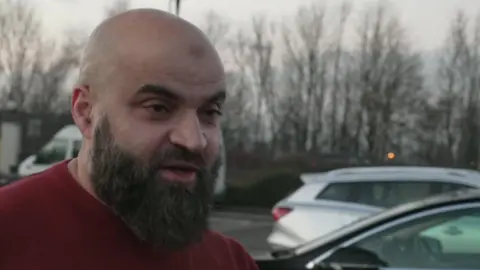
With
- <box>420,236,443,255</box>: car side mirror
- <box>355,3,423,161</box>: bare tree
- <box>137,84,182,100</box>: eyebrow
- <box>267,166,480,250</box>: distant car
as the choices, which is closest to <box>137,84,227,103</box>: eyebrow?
<box>137,84,182,100</box>: eyebrow

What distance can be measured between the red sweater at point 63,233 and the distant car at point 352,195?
7.01 m

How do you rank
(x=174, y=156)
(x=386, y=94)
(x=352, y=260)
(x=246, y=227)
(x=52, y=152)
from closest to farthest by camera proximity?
(x=174, y=156)
(x=352, y=260)
(x=246, y=227)
(x=52, y=152)
(x=386, y=94)

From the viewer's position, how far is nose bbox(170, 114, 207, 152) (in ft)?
4.71

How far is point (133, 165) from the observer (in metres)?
1.46

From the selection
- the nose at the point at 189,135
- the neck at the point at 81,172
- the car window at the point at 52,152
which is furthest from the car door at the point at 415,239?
the car window at the point at 52,152

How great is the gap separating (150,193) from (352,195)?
779 centimetres

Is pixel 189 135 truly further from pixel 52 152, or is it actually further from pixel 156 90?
pixel 52 152

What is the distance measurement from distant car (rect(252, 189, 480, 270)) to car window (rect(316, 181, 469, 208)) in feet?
11.0

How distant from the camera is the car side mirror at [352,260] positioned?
17.0 ft

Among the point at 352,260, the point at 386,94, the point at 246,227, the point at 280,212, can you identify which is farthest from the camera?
the point at 386,94

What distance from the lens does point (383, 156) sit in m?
41.5

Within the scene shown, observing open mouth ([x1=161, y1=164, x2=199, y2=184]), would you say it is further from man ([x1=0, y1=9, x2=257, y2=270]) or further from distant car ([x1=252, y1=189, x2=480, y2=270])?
distant car ([x1=252, y1=189, x2=480, y2=270])

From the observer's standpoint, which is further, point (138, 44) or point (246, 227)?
point (246, 227)

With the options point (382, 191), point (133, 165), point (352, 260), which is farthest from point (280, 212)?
point (133, 165)
